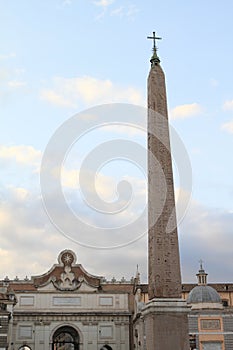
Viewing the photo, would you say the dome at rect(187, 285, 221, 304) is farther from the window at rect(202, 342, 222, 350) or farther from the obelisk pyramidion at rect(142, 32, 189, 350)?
the obelisk pyramidion at rect(142, 32, 189, 350)

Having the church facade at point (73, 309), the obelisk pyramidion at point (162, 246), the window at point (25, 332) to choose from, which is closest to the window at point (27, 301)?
the church facade at point (73, 309)

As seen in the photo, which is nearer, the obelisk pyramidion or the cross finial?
the obelisk pyramidion

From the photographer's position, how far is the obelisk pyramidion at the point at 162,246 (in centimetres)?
1647

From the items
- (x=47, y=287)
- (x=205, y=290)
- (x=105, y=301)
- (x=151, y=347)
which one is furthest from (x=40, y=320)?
(x=151, y=347)

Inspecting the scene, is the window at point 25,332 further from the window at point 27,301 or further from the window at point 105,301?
the window at point 105,301

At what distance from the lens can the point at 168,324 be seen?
16.6 meters

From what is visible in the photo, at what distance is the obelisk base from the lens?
1633 cm

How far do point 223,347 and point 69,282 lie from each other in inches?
616

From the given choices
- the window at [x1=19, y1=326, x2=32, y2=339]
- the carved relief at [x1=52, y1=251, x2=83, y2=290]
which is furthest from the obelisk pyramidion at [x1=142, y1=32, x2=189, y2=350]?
the carved relief at [x1=52, y1=251, x2=83, y2=290]

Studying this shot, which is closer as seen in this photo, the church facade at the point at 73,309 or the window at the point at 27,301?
the church facade at the point at 73,309

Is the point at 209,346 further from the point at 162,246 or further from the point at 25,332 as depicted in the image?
the point at 162,246

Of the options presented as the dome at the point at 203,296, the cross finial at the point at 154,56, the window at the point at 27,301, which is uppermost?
the cross finial at the point at 154,56

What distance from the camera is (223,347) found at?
35031 millimetres

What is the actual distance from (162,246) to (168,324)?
2475 mm
